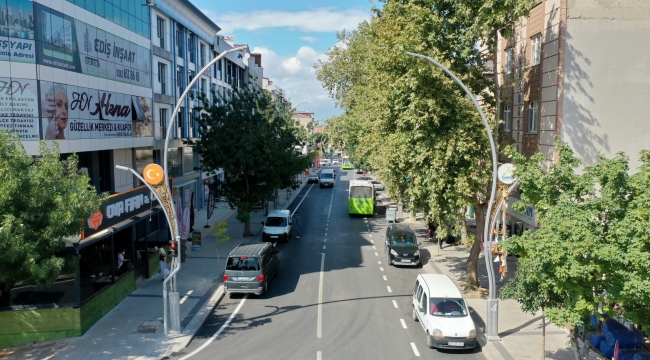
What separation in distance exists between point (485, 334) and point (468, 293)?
4397 mm

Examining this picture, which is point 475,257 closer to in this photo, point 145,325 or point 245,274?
point 245,274

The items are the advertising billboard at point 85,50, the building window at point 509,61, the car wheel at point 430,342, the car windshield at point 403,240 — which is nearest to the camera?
the car wheel at point 430,342

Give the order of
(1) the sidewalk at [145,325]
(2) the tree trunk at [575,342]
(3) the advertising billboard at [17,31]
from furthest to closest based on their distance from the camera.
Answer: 1. (3) the advertising billboard at [17,31]
2. (1) the sidewalk at [145,325]
3. (2) the tree trunk at [575,342]

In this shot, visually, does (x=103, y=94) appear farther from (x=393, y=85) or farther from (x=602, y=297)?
(x=602, y=297)

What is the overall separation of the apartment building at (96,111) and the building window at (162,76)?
2.8 inches

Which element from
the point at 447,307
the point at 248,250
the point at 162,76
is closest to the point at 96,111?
the point at 248,250

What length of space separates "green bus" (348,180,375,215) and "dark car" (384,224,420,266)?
14.6 m

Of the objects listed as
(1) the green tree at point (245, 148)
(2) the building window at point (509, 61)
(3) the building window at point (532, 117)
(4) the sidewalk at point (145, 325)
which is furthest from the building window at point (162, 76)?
(3) the building window at point (532, 117)

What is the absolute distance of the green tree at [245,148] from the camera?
3083 cm

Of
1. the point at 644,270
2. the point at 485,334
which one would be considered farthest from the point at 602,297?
the point at 485,334

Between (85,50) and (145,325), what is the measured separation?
1419 cm

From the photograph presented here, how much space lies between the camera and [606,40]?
19.3 meters

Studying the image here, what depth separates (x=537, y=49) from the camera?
70.7 ft

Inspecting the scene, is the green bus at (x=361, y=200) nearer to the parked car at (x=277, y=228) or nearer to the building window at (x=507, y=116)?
the parked car at (x=277, y=228)
